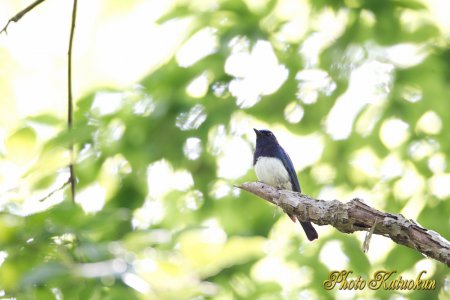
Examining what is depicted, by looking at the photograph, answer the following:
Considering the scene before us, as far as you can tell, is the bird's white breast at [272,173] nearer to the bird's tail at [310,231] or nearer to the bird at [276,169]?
the bird at [276,169]

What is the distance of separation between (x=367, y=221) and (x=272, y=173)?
3.27 metres

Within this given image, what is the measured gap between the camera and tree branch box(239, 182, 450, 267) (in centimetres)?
309

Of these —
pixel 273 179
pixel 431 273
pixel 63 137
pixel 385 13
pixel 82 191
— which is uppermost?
pixel 63 137

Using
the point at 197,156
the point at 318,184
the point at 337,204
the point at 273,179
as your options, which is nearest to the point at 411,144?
the point at 318,184

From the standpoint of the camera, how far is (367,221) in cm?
331

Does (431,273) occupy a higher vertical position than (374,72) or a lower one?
lower

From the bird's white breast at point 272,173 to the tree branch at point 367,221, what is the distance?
8.70ft

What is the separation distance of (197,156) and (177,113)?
0.43 meters

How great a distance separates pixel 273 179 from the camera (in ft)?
21.5

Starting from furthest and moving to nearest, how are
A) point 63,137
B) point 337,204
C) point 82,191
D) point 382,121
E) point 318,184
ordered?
point 318,184 < point 382,121 < point 82,191 < point 337,204 < point 63,137

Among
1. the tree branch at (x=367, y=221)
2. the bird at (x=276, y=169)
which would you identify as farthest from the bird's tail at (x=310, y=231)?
the tree branch at (x=367, y=221)

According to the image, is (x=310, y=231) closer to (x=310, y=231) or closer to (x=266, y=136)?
(x=310, y=231)

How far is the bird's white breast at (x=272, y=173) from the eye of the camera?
652cm

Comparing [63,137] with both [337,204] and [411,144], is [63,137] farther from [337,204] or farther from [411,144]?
[411,144]
